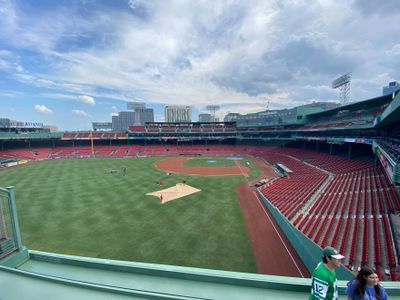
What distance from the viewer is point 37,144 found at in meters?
68.9

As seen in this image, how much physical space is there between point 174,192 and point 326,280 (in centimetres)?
2428

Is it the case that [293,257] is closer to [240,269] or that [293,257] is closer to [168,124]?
[240,269]

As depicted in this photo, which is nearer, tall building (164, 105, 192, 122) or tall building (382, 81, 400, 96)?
tall building (382, 81, 400, 96)

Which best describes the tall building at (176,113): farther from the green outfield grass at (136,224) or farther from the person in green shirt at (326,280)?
the person in green shirt at (326,280)

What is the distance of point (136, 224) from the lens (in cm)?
1742

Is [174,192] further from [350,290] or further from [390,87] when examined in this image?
[390,87]

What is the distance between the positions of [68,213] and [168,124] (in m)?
65.0

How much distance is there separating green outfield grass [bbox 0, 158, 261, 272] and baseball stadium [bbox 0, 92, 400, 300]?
10cm

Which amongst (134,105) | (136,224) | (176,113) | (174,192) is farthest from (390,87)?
(176,113)

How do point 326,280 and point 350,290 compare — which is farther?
point 326,280

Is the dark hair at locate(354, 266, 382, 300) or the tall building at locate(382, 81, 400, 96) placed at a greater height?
the tall building at locate(382, 81, 400, 96)

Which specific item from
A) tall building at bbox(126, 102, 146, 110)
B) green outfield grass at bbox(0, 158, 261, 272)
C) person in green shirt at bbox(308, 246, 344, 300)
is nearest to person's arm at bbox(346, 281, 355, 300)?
person in green shirt at bbox(308, 246, 344, 300)

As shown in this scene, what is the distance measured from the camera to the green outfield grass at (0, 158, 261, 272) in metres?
13.4

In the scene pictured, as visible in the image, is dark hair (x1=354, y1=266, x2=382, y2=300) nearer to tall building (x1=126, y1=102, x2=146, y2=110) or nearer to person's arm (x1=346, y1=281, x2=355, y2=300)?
person's arm (x1=346, y1=281, x2=355, y2=300)
